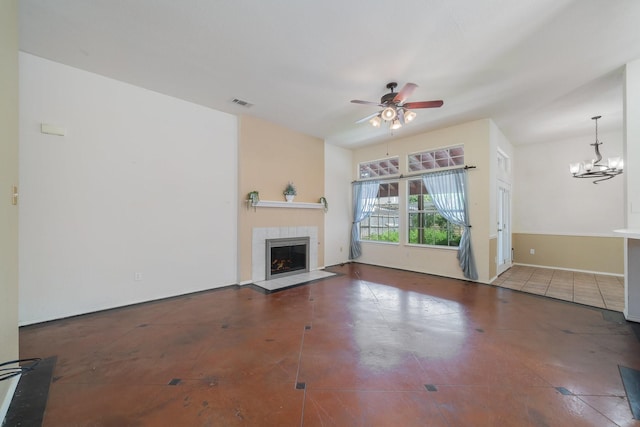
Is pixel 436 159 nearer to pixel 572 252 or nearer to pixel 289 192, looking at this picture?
pixel 289 192

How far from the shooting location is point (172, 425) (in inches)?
61.7

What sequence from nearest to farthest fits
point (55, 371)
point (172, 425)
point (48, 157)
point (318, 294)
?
point (172, 425)
point (55, 371)
point (48, 157)
point (318, 294)

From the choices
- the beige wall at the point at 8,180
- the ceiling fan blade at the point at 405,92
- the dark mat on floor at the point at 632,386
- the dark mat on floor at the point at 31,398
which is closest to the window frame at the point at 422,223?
the ceiling fan blade at the point at 405,92

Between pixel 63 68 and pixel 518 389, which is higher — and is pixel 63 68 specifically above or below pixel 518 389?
above

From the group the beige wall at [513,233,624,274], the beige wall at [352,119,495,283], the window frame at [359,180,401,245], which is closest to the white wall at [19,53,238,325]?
the window frame at [359,180,401,245]

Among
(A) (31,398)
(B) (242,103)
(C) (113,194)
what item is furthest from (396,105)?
(A) (31,398)

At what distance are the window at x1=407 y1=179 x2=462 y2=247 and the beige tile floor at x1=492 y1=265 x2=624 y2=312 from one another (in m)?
1.21

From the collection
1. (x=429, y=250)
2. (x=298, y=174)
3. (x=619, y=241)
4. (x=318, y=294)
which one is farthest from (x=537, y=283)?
(x=298, y=174)

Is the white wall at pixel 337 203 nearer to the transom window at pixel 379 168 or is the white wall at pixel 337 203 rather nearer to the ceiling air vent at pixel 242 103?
the transom window at pixel 379 168

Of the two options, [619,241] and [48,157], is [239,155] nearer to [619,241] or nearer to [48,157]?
[48,157]

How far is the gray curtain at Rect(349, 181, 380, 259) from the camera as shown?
6.66 meters

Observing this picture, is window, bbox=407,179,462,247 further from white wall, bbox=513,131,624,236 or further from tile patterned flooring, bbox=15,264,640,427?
white wall, bbox=513,131,624,236

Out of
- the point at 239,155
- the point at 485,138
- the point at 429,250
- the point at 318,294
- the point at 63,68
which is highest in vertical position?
the point at 63,68

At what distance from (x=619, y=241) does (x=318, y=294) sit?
6.73 m
